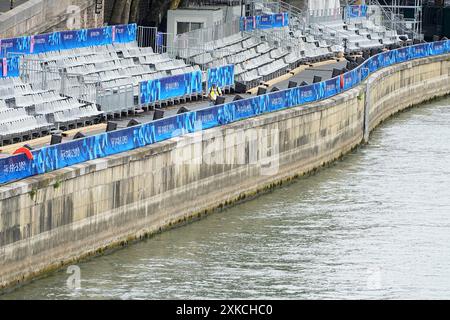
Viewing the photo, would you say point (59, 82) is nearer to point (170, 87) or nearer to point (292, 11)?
point (170, 87)

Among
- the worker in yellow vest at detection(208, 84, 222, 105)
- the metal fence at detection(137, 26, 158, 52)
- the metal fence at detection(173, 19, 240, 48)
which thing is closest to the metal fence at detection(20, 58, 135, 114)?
the worker in yellow vest at detection(208, 84, 222, 105)

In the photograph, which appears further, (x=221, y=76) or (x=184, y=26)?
(x=184, y=26)

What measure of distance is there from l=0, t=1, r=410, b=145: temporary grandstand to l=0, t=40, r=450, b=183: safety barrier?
14.1ft

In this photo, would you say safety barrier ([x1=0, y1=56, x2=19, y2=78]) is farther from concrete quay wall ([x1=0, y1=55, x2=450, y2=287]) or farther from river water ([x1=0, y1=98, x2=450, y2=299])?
river water ([x1=0, y1=98, x2=450, y2=299])

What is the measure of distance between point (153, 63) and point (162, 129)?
1860 centimetres

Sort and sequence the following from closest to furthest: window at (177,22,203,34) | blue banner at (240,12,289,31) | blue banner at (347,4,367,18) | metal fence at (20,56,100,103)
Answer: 1. metal fence at (20,56,100,103)
2. window at (177,22,203,34)
3. blue banner at (240,12,289,31)
4. blue banner at (347,4,367,18)

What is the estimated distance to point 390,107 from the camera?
8556cm

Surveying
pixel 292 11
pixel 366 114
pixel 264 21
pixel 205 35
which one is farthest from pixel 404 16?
pixel 366 114

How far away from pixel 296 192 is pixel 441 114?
29.4 meters

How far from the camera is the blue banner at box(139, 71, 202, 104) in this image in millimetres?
62000

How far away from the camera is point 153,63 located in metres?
70.5

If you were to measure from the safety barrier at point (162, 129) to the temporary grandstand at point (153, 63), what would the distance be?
169 inches

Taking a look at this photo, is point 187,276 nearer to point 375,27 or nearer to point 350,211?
point 350,211

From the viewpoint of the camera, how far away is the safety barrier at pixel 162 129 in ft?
145
